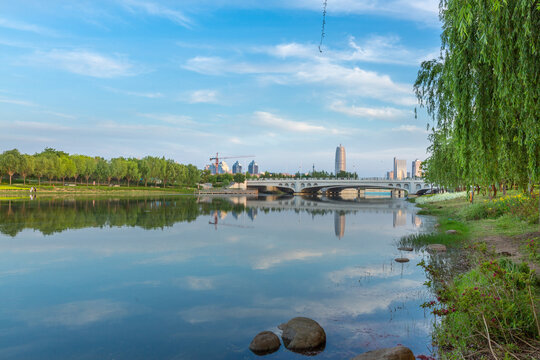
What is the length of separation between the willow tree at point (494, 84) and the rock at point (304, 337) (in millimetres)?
6801

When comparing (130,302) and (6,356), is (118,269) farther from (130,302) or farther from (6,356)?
(6,356)

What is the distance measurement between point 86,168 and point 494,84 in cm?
11218

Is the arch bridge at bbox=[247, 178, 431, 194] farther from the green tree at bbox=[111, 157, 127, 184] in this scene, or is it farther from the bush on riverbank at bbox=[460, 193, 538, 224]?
the bush on riverbank at bbox=[460, 193, 538, 224]

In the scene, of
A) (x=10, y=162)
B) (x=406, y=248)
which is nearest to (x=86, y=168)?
(x=10, y=162)

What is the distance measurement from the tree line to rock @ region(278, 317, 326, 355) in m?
100

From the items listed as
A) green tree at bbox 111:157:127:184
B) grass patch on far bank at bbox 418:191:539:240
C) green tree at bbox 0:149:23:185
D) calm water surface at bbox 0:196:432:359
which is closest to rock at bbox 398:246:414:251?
calm water surface at bbox 0:196:432:359

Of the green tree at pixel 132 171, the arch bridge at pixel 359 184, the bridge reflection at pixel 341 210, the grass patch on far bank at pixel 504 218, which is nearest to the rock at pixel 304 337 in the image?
the grass patch on far bank at pixel 504 218

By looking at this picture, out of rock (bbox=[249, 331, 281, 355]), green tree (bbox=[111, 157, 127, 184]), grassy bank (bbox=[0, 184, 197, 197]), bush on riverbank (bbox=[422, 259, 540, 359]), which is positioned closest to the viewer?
bush on riverbank (bbox=[422, 259, 540, 359])

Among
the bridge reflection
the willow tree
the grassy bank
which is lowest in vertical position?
Answer: the bridge reflection

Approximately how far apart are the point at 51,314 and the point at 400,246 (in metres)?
18.0

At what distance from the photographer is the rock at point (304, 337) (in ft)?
26.9

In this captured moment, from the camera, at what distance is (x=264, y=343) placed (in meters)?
8.27

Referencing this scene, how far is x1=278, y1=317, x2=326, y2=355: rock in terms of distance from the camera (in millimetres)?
8185

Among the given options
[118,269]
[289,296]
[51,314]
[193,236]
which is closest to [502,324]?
[289,296]
